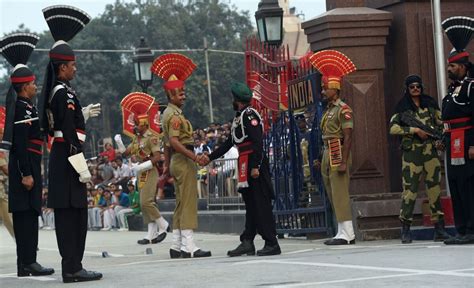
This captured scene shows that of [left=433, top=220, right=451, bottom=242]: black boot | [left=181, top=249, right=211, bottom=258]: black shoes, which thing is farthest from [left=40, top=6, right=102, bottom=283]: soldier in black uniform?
[left=433, top=220, right=451, bottom=242]: black boot

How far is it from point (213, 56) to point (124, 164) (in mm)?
57874

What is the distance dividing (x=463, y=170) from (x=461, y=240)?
779 mm

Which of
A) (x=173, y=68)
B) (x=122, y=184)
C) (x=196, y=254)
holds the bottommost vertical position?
(x=196, y=254)

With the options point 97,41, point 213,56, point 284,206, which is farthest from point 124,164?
point 97,41

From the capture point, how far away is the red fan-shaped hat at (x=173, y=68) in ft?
46.5

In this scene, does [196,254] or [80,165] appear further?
[196,254]

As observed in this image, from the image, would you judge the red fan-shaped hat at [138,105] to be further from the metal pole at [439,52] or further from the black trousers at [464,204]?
the black trousers at [464,204]

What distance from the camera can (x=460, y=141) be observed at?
1342cm

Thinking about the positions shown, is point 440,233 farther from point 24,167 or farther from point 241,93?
point 24,167

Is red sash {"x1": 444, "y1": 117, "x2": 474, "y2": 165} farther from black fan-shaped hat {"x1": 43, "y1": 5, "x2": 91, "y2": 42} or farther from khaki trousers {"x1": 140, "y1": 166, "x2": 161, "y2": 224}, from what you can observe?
khaki trousers {"x1": 140, "y1": 166, "x2": 161, "y2": 224}

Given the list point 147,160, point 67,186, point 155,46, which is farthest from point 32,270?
point 155,46

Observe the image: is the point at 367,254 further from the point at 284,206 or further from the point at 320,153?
the point at 284,206

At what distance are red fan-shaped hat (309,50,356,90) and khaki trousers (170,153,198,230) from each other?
200 centimetres

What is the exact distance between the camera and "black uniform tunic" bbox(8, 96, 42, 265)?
39.5 feet
